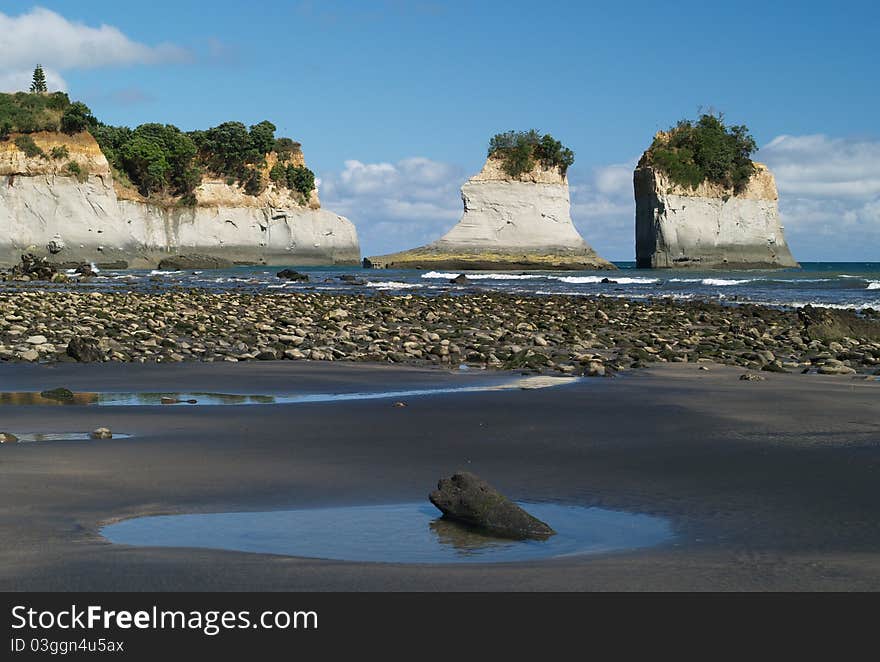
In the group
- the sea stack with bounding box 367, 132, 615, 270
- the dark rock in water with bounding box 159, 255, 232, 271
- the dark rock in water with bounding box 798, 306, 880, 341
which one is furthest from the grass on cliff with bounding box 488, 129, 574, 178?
the dark rock in water with bounding box 798, 306, 880, 341

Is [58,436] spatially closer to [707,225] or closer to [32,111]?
[32,111]

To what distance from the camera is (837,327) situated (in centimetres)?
1725

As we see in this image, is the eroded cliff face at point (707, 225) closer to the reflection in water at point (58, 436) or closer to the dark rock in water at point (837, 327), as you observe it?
the dark rock in water at point (837, 327)

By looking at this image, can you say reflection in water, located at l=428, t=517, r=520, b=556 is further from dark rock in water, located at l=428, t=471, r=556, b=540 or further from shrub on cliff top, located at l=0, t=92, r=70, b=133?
shrub on cliff top, located at l=0, t=92, r=70, b=133

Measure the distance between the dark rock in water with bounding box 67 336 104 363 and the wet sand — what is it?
54.8 inches

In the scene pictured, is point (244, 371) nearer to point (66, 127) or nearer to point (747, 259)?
point (66, 127)

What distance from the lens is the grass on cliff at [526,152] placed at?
86.3m

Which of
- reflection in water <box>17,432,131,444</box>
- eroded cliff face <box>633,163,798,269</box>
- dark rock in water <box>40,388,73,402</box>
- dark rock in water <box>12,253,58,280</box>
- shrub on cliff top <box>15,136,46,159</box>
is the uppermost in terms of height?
shrub on cliff top <box>15,136,46,159</box>

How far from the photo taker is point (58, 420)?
852 centimetres

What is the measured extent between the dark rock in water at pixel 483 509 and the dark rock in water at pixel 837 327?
13079 mm

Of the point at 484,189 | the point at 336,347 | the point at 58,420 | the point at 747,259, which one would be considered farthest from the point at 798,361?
the point at 747,259

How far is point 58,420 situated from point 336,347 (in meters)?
7.05

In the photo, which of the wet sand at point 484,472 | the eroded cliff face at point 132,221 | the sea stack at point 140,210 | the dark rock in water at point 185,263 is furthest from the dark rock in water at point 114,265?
the wet sand at point 484,472

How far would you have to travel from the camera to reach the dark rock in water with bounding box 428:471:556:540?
5.02 metres
